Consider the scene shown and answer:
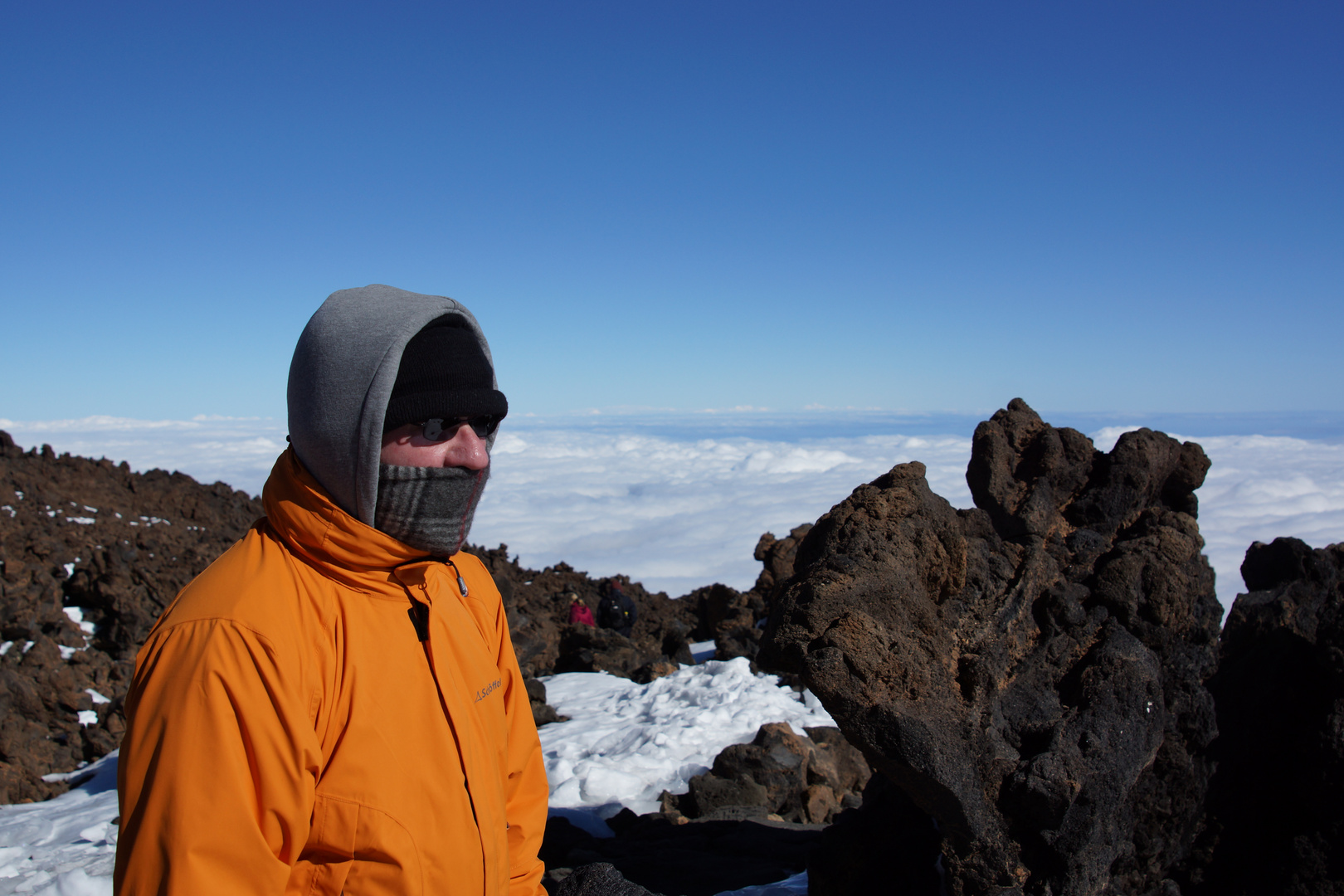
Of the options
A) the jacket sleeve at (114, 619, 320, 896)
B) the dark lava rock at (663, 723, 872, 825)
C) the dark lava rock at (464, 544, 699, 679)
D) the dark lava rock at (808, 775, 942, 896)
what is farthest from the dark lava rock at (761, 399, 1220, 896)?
the dark lava rock at (464, 544, 699, 679)

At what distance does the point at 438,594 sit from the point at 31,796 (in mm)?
7831

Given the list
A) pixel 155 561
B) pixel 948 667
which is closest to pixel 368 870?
pixel 948 667

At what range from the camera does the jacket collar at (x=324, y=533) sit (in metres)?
1.76

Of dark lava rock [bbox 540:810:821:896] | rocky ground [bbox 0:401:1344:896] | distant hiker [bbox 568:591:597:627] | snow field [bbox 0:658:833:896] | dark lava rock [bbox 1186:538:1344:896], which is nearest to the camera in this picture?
rocky ground [bbox 0:401:1344:896]

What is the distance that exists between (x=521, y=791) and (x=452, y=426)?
111 centimetres

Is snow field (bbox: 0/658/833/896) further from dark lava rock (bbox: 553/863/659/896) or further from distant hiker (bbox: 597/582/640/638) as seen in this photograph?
distant hiker (bbox: 597/582/640/638)

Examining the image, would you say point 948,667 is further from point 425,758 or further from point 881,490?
point 425,758

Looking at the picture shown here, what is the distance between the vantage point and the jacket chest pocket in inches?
63.7

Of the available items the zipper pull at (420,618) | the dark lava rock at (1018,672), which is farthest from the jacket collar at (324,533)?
the dark lava rock at (1018,672)

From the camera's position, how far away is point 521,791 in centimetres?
235

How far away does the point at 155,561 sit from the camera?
14047mm

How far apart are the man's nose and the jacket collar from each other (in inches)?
9.4

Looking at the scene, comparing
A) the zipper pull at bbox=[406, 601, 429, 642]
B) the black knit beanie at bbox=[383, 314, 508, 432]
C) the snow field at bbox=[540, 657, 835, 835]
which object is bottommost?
the snow field at bbox=[540, 657, 835, 835]

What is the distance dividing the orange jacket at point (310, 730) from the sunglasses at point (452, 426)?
10.5 inches
